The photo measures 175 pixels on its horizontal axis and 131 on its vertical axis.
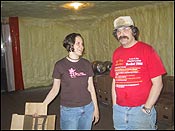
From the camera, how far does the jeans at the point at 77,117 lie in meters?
1.87

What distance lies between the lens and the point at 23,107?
14.6 ft

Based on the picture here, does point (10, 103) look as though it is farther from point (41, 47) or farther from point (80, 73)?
point (80, 73)

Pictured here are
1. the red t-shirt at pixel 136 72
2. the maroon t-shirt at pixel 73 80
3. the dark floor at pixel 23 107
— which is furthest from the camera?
the dark floor at pixel 23 107

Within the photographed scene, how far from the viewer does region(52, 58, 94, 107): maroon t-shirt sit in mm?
1852

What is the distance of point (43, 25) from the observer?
6391 mm

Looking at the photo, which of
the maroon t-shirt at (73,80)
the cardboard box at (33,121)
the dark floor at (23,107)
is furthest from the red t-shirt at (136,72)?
the dark floor at (23,107)

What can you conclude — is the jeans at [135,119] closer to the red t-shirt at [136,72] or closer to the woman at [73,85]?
the red t-shirt at [136,72]

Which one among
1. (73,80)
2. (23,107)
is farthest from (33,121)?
(23,107)

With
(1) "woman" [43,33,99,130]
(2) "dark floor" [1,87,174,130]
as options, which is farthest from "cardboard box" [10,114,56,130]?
(2) "dark floor" [1,87,174,130]

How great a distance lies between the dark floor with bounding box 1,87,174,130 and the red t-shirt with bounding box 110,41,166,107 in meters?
1.04

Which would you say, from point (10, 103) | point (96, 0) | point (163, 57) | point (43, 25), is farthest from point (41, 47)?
point (163, 57)

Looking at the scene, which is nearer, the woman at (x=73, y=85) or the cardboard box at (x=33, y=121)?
the cardboard box at (x=33, y=121)

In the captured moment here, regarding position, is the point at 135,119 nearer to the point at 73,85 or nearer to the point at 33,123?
the point at 73,85

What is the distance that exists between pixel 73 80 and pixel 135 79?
0.45 metres
